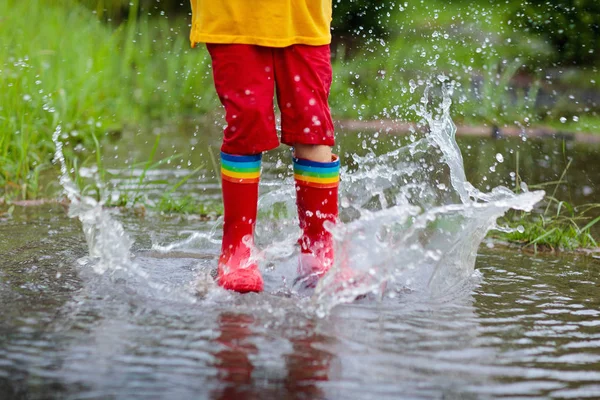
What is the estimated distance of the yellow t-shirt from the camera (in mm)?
2572

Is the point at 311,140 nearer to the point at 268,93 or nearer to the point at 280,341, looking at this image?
the point at 268,93

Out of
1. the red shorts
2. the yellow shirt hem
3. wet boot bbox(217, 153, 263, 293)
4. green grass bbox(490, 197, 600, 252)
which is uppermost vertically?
the yellow shirt hem

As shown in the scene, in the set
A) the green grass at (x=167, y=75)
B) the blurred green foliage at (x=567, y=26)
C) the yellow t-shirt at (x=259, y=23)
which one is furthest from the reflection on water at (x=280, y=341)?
the blurred green foliage at (x=567, y=26)

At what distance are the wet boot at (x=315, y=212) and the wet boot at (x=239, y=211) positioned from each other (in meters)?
0.14

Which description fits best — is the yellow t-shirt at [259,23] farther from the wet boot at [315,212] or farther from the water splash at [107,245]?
Answer: the water splash at [107,245]

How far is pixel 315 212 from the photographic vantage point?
2719 millimetres

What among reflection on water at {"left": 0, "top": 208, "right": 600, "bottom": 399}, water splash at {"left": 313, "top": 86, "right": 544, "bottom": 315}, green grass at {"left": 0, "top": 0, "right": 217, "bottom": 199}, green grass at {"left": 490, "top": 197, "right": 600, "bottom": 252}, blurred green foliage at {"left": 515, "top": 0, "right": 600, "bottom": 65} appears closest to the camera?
reflection on water at {"left": 0, "top": 208, "right": 600, "bottom": 399}

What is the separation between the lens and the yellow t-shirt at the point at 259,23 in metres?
2.57

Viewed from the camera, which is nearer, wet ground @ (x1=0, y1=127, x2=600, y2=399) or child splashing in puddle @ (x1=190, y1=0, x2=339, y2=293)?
wet ground @ (x1=0, y1=127, x2=600, y2=399)

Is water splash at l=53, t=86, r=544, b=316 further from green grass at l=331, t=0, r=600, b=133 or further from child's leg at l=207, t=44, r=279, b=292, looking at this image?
green grass at l=331, t=0, r=600, b=133

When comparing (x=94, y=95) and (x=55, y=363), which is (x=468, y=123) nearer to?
(x=94, y=95)

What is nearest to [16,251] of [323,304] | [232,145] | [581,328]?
[232,145]

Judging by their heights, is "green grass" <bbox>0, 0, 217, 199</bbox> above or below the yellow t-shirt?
below

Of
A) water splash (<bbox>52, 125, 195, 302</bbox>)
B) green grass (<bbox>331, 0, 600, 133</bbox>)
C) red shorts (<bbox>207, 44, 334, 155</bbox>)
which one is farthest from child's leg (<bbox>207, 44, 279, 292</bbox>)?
green grass (<bbox>331, 0, 600, 133</bbox>)
